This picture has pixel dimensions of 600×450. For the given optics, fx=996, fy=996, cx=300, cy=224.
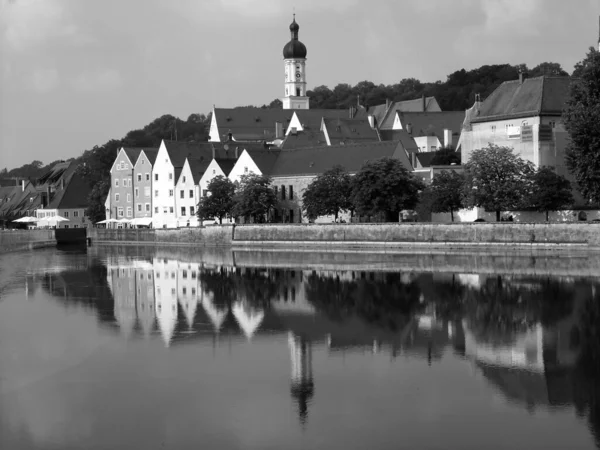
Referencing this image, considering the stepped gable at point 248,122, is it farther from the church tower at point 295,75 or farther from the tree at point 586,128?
the tree at point 586,128

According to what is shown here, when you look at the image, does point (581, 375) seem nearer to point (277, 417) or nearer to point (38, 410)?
point (277, 417)

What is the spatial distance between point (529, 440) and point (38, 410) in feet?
31.2

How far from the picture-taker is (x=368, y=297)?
3550cm

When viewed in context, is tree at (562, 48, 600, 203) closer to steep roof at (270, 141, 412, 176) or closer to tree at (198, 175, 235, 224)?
steep roof at (270, 141, 412, 176)

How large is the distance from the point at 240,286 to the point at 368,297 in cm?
697

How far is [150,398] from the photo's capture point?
67.4 feet

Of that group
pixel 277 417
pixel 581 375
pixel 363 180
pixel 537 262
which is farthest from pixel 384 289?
pixel 363 180

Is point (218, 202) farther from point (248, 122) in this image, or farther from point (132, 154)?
point (248, 122)

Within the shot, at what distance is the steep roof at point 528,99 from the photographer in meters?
59.5

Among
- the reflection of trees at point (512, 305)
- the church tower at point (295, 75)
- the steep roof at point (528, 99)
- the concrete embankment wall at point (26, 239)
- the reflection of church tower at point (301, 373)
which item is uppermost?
the church tower at point (295, 75)

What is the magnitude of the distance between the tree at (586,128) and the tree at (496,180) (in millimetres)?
6005

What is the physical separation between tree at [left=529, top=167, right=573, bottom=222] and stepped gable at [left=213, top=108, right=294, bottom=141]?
185 feet

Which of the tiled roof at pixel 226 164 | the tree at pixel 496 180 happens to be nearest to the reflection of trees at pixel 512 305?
the tree at pixel 496 180

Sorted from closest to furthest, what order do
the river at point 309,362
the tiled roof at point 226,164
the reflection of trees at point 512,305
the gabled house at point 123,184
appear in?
the river at point 309,362
the reflection of trees at point 512,305
the tiled roof at point 226,164
the gabled house at point 123,184
